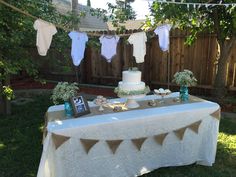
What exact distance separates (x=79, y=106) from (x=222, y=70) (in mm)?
4172

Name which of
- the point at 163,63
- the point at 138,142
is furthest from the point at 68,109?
the point at 163,63

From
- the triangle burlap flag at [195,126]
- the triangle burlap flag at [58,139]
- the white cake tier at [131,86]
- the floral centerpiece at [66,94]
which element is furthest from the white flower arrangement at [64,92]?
the triangle burlap flag at [195,126]

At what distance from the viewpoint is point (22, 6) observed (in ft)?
15.3

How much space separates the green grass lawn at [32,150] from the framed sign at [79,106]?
1133 millimetres

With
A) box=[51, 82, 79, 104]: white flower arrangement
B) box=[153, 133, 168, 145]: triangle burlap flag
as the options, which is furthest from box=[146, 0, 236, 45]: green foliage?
box=[51, 82, 79, 104]: white flower arrangement

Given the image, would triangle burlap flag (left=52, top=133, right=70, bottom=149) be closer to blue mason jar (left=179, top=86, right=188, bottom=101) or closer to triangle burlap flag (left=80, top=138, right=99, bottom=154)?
triangle burlap flag (left=80, top=138, right=99, bottom=154)

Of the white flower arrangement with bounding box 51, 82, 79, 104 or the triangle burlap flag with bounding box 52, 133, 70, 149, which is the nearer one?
the triangle burlap flag with bounding box 52, 133, 70, 149

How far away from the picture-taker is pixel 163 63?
739cm

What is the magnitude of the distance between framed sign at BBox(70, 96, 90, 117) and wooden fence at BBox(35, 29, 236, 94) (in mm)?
2891

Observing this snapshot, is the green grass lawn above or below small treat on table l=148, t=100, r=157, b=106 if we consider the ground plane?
below

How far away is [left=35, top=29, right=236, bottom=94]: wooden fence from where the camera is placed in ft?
21.6

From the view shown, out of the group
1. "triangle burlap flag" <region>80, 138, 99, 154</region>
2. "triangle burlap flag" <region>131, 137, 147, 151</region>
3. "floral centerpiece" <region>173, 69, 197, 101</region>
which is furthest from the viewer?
"floral centerpiece" <region>173, 69, 197, 101</region>

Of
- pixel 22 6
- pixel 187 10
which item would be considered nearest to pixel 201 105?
pixel 187 10

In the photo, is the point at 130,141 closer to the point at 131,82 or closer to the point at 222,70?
the point at 131,82
